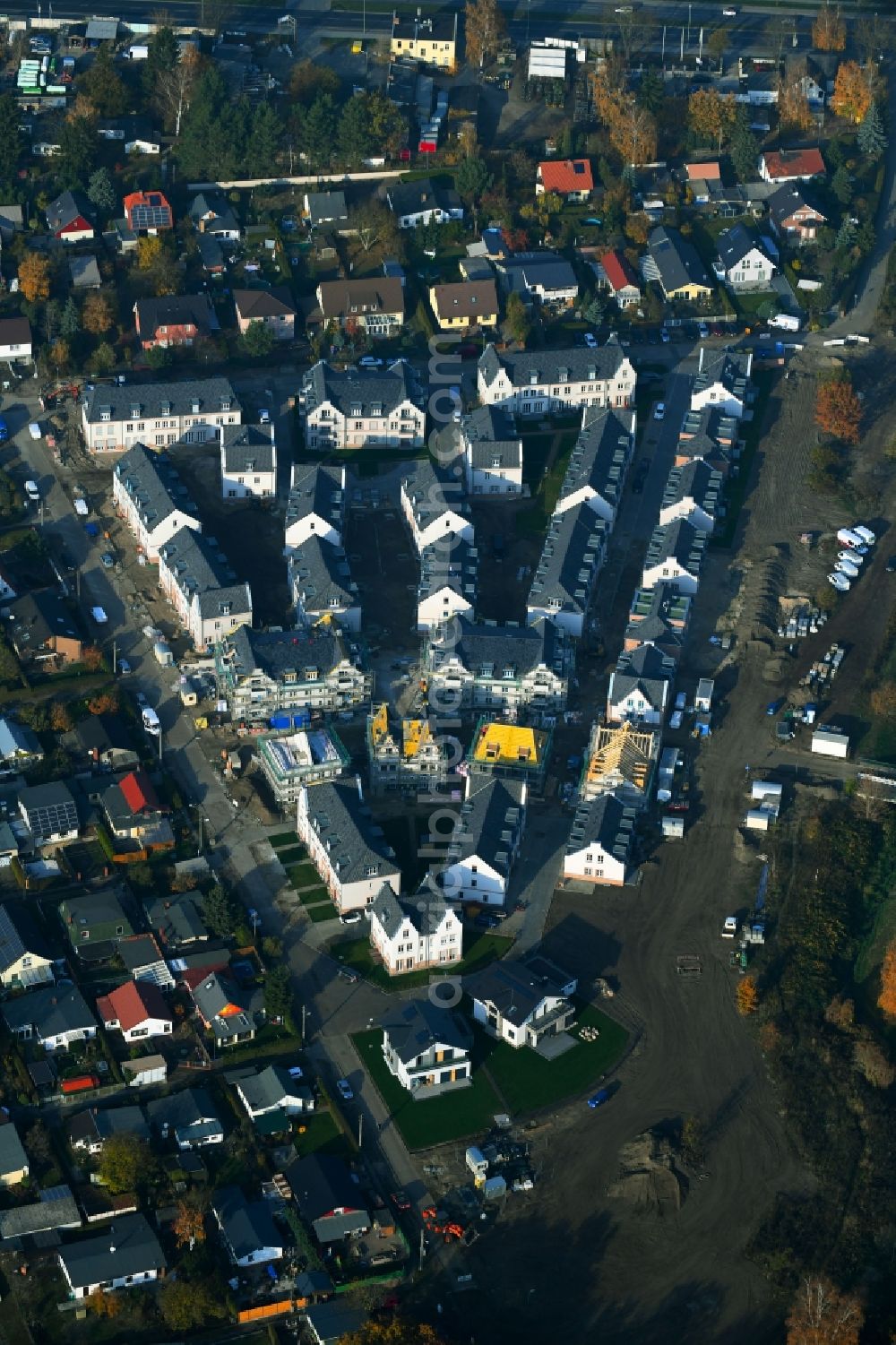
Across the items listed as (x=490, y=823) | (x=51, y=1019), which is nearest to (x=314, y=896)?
(x=490, y=823)

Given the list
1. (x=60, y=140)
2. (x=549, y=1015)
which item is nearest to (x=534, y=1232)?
(x=549, y=1015)

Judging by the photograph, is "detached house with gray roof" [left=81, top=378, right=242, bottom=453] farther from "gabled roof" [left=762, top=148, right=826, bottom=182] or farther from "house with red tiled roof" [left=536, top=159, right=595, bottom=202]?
"gabled roof" [left=762, top=148, right=826, bottom=182]

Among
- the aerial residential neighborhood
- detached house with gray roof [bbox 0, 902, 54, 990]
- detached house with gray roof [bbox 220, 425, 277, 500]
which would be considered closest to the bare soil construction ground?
the aerial residential neighborhood

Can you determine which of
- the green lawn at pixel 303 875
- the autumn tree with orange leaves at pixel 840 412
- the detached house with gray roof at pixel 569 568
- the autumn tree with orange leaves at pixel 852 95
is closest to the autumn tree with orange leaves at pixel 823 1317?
the green lawn at pixel 303 875

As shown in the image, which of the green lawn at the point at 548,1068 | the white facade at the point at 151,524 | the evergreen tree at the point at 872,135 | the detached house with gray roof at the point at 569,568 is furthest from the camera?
the evergreen tree at the point at 872,135

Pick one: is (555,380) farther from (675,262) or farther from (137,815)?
(137,815)

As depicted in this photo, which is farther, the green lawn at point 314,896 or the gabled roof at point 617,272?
the gabled roof at point 617,272

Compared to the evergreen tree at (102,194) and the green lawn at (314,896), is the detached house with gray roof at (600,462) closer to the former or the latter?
the green lawn at (314,896)
